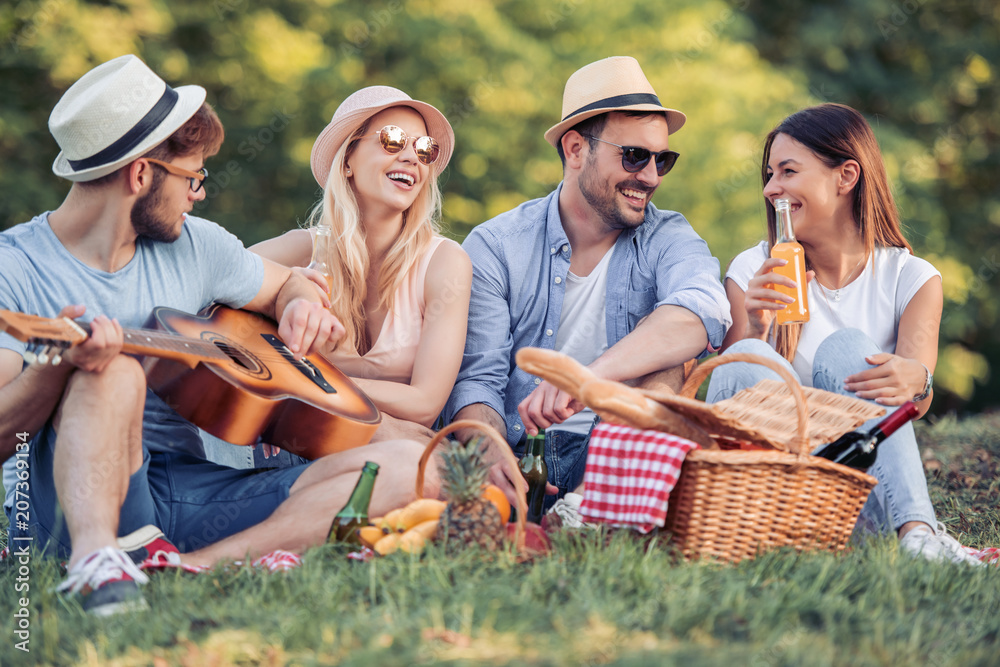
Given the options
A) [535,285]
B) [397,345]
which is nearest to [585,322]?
[535,285]

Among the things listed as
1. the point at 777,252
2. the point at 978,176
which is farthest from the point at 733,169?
the point at 777,252

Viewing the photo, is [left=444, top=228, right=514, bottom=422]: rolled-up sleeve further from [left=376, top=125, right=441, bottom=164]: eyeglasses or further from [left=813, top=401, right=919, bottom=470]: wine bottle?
[left=813, top=401, right=919, bottom=470]: wine bottle

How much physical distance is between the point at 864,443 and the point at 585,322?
1.60m

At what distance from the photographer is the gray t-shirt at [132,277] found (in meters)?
→ 2.93

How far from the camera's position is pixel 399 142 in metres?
3.96

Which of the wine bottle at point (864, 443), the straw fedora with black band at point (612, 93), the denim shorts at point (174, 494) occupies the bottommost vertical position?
the denim shorts at point (174, 494)

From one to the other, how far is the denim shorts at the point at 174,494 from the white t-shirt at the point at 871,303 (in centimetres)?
206

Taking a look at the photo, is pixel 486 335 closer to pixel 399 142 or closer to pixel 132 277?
pixel 399 142

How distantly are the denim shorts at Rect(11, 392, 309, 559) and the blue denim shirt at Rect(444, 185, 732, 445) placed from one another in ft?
3.40

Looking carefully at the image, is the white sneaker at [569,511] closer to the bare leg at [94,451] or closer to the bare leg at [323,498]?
the bare leg at [323,498]

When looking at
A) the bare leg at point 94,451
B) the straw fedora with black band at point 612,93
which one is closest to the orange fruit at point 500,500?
the bare leg at point 94,451

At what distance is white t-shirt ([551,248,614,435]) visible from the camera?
13.9ft

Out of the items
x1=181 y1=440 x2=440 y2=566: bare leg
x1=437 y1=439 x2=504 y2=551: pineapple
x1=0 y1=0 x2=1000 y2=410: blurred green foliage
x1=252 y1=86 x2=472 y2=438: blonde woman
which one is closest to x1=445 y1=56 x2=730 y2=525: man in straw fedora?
x1=252 y1=86 x2=472 y2=438: blonde woman

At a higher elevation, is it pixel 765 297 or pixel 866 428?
pixel 765 297
